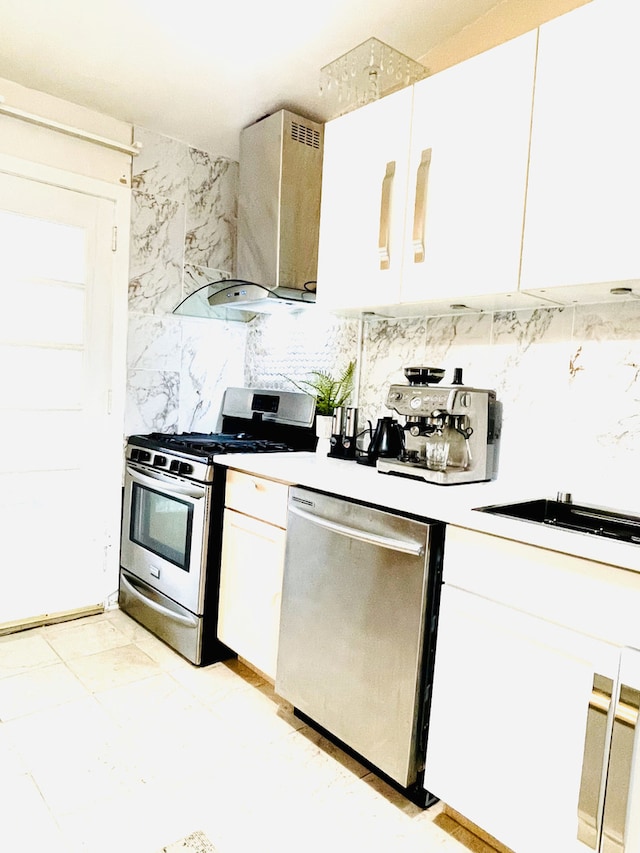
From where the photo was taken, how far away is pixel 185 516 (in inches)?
94.7

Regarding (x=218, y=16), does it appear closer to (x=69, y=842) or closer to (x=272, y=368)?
(x=272, y=368)

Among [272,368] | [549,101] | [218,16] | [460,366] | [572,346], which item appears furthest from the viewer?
[272,368]

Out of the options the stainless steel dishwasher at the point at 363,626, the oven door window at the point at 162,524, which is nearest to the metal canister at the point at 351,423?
the stainless steel dishwasher at the point at 363,626

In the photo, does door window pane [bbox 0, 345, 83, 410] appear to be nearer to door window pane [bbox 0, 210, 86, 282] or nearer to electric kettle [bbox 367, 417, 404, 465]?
door window pane [bbox 0, 210, 86, 282]

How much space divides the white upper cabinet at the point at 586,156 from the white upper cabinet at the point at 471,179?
0.05 meters

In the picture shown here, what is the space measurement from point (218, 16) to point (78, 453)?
1.94m

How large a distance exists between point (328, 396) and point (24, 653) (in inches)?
68.1

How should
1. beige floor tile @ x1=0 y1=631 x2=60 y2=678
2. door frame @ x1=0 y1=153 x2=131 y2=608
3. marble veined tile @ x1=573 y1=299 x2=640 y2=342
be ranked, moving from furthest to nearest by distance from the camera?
door frame @ x1=0 y1=153 x2=131 y2=608 < beige floor tile @ x1=0 y1=631 x2=60 y2=678 < marble veined tile @ x1=573 y1=299 x2=640 y2=342

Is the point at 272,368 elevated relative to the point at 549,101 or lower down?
lower down

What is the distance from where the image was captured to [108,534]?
2857 mm

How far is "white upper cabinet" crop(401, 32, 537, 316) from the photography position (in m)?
1.61

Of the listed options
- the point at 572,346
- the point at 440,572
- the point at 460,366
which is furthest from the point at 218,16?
the point at 440,572

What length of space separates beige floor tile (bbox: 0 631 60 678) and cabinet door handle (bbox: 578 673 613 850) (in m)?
2.03

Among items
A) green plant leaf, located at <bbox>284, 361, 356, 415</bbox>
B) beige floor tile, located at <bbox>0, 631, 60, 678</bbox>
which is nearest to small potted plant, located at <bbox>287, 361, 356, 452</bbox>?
Answer: green plant leaf, located at <bbox>284, 361, 356, 415</bbox>
